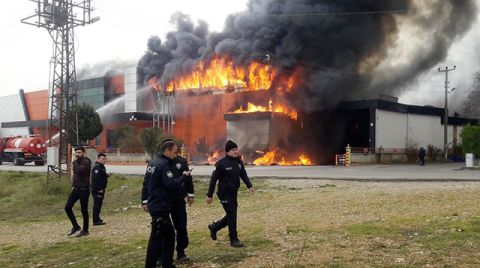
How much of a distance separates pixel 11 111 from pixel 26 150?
4414 cm

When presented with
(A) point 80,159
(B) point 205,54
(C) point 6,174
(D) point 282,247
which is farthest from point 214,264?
(B) point 205,54

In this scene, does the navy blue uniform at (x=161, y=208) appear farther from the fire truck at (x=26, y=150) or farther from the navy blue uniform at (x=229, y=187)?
the fire truck at (x=26, y=150)

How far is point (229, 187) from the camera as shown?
7.40 meters

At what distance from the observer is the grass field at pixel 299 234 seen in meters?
6.42

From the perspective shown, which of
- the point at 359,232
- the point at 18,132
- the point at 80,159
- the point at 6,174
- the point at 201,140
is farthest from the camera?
the point at 18,132

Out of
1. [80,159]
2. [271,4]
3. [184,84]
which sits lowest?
[80,159]

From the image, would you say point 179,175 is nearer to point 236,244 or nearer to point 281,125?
point 236,244

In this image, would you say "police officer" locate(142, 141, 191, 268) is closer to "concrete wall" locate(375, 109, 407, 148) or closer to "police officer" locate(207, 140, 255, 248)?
"police officer" locate(207, 140, 255, 248)

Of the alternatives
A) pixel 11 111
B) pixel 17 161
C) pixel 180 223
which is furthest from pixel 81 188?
pixel 11 111

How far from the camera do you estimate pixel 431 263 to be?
5.86m

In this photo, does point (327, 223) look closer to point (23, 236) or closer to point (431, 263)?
point (431, 263)

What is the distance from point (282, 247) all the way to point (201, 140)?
3923 cm

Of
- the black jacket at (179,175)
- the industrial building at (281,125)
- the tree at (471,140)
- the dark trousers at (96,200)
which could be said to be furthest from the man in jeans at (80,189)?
the industrial building at (281,125)

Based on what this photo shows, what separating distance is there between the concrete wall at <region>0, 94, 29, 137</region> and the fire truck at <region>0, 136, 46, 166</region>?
33.6m
